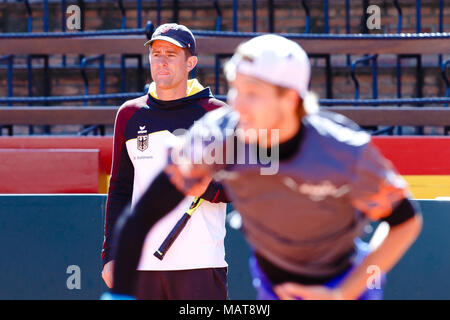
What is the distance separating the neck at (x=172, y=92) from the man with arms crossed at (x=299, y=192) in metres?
1.29

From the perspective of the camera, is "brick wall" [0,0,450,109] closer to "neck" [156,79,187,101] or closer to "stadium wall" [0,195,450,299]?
"stadium wall" [0,195,450,299]

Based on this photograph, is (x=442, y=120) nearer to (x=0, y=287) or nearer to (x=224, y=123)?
(x=0, y=287)

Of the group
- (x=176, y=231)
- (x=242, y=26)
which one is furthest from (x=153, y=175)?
(x=242, y=26)

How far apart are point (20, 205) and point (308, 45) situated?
2.70m

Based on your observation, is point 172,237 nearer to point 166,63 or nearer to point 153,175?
point 153,175

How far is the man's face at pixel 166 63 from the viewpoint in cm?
304

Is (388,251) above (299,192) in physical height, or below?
below

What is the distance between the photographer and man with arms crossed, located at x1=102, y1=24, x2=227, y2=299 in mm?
2957

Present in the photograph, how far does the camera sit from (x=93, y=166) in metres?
4.96

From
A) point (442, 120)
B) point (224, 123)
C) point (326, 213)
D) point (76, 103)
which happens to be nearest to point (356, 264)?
point (326, 213)

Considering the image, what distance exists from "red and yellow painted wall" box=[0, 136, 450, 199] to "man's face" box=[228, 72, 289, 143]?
132 inches

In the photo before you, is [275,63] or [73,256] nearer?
[275,63]

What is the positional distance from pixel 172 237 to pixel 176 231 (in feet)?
0.10

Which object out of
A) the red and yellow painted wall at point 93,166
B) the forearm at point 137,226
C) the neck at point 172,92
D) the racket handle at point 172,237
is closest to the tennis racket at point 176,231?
the racket handle at point 172,237
